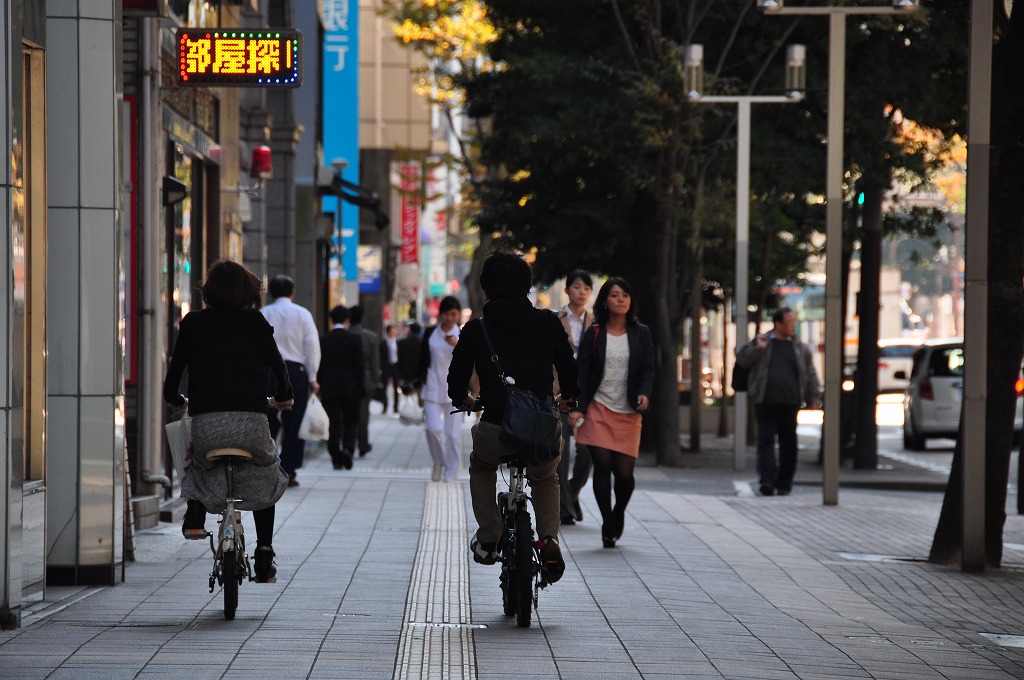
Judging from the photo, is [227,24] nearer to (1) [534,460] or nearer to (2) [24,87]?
(2) [24,87]

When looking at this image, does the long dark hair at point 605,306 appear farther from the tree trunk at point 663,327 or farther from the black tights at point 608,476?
the tree trunk at point 663,327

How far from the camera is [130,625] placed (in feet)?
25.1

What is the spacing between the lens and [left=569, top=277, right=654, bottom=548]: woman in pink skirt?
35.8ft

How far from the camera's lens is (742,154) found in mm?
20688

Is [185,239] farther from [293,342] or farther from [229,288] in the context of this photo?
[229,288]

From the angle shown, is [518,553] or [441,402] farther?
[441,402]

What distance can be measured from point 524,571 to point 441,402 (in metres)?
8.33

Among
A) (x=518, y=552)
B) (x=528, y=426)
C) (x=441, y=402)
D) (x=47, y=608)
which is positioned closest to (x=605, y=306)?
(x=528, y=426)

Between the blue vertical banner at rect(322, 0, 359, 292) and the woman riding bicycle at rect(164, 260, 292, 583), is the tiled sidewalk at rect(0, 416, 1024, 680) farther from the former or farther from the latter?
the blue vertical banner at rect(322, 0, 359, 292)

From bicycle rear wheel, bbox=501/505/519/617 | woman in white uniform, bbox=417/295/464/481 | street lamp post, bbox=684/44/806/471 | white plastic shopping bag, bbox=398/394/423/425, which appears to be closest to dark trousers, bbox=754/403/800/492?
street lamp post, bbox=684/44/806/471

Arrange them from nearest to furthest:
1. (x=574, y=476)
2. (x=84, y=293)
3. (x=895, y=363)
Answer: (x=84, y=293) → (x=574, y=476) → (x=895, y=363)

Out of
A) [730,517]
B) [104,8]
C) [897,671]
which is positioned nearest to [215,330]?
[104,8]

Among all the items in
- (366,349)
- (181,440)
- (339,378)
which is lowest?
(339,378)

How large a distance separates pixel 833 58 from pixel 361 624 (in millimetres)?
9713
